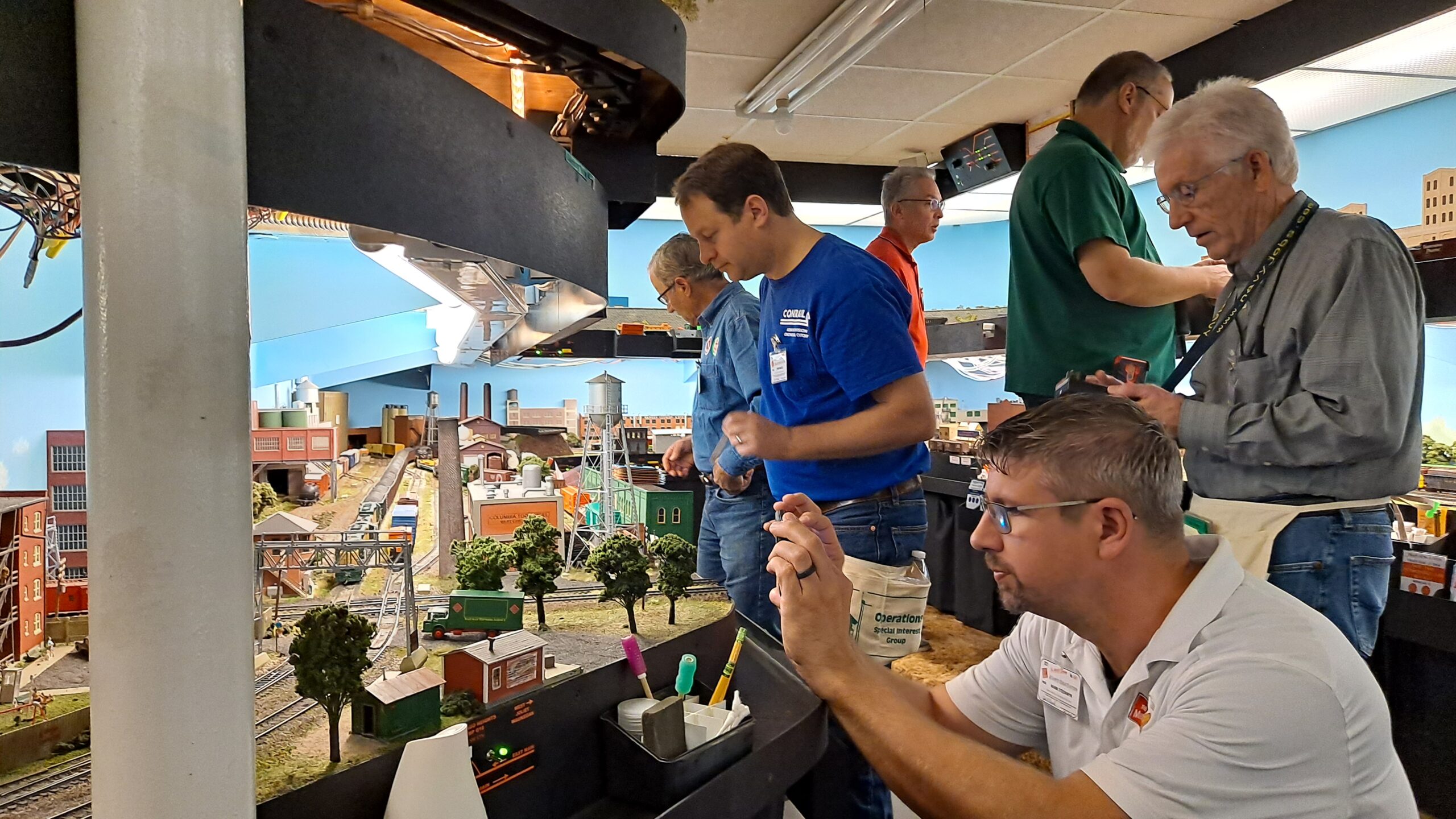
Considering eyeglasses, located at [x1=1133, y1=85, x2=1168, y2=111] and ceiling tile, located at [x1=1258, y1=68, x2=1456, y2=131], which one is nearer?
eyeglasses, located at [x1=1133, y1=85, x2=1168, y2=111]

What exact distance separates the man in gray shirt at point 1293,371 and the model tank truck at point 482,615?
1.36m

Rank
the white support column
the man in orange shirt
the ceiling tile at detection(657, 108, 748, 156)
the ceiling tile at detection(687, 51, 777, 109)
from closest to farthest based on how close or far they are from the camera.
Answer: the white support column
the man in orange shirt
the ceiling tile at detection(687, 51, 777, 109)
the ceiling tile at detection(657, 108, 748, 156)

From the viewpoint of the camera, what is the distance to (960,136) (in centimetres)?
723

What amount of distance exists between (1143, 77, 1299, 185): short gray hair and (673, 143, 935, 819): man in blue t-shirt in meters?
0.71

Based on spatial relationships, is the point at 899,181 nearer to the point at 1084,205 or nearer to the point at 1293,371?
the point at 1084,205

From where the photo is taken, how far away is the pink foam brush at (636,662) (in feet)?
6.15

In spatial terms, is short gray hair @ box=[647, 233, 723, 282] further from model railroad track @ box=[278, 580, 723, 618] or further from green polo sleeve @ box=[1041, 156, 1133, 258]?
green polo sleeve @ box=[1041, 156, 1133, 258]

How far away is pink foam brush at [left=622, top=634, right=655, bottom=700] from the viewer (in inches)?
73.8

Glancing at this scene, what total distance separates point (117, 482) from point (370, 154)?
0.51 m

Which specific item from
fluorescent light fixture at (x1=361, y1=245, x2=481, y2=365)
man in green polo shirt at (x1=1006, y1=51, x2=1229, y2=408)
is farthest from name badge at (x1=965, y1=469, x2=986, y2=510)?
fluorescent light fixture at (x1=361, y1=245, x2=481, y2=365)

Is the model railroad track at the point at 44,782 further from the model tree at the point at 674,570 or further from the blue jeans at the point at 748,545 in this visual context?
the blue jeans at the point at 748,545

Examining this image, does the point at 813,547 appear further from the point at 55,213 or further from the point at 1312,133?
the point at 1312,133

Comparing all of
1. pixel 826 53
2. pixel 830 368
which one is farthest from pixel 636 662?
pixel 826 53

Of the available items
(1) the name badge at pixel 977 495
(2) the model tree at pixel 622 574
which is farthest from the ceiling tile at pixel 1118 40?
(2) the model tree at pixel 622 574
